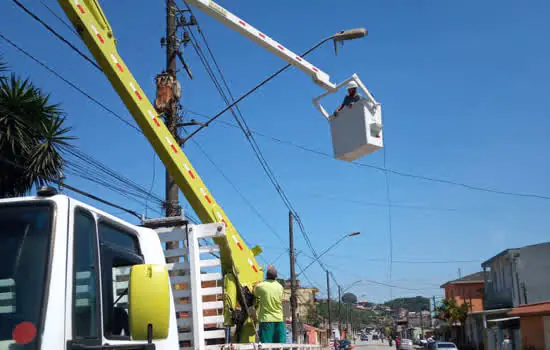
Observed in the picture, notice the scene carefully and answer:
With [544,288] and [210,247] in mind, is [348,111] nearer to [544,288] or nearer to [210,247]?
[210,247]

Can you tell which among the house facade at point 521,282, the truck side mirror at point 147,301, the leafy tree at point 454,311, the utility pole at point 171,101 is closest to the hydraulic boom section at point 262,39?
the utility pole at point 171,101

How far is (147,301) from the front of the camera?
296 centimetres

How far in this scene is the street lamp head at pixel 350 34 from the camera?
994cm

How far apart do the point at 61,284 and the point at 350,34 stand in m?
8.12

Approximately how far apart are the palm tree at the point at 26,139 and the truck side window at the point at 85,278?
359 inches

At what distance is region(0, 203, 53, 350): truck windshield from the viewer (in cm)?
271

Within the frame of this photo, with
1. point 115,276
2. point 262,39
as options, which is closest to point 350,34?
point 262,39

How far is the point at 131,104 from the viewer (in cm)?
693

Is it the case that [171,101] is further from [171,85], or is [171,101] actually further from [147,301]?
[147,301]

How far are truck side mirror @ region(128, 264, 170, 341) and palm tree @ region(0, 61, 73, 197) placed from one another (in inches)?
377

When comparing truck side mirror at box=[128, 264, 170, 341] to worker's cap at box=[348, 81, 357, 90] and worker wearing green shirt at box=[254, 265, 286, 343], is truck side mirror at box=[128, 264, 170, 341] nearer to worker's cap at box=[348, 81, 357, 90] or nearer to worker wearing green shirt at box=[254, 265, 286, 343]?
worker wearing green shirt at box=[254, 265, 286, 343]

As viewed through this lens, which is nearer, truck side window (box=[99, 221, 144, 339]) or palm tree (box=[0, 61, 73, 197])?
truck side window (box=[99, 221, 144, 339])

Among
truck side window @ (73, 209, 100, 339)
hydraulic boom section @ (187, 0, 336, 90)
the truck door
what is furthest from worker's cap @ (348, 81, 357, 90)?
truck side window @ (73, 209, 100, 339)

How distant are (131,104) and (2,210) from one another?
388cm
